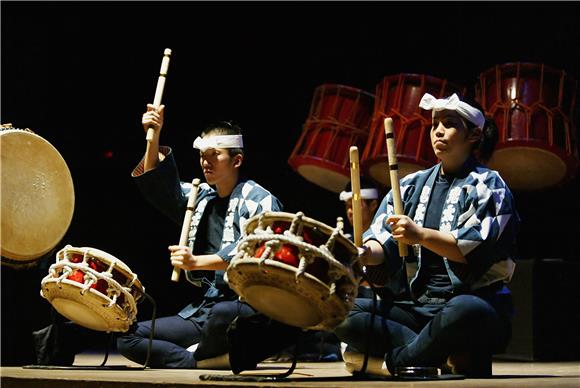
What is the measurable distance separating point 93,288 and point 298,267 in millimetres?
937

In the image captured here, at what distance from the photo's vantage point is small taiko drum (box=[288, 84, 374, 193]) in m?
4.74

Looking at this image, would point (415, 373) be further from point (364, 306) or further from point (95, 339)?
point (95, 339)

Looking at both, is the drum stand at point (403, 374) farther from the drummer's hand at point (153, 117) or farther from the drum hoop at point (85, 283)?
the drummer's hand at point (153, 117)

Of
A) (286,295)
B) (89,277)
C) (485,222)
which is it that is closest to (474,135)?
(485,222)

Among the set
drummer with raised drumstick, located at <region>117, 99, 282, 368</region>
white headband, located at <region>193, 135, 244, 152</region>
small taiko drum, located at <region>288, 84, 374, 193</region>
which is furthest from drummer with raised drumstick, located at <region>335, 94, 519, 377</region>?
small taiko drum, located at <region>288, 84, 374, 193</region>

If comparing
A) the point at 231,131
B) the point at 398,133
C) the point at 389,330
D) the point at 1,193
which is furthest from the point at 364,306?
the point at 398,133

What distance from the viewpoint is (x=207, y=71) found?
210 inches

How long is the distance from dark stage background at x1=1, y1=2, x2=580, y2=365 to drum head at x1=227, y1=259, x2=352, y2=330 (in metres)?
2.59

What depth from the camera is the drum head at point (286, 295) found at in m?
2.30

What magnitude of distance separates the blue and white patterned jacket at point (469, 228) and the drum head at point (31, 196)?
4.24ft

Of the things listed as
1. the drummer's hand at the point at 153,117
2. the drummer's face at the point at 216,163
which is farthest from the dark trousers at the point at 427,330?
the drummer's hand at the point at 153,117

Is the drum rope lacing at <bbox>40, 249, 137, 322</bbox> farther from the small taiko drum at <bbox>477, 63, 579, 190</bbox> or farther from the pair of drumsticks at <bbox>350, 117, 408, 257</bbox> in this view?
the small taiko drum at <bbox>477, 63, 579, 190</bbox>

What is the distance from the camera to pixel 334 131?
4.78 meters

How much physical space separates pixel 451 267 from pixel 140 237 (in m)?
2.83
